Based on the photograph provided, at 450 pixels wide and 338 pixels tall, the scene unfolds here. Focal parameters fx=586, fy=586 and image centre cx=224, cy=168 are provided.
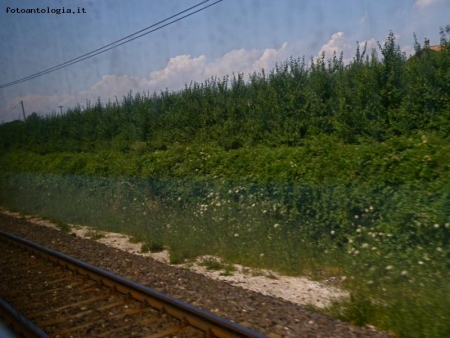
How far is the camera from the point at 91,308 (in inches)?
322

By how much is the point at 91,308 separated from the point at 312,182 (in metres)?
4.59

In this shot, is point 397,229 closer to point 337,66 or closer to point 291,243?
point 291,243

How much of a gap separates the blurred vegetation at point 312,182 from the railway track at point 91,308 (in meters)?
1.92

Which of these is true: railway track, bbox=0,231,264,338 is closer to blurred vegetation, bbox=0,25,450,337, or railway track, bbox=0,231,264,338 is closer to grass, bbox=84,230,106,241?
blurred vegetation, bbox=0,25,450,337

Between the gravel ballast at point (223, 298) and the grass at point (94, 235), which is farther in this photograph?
the grass at point (94, 235)

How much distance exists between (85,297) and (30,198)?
15.5 m

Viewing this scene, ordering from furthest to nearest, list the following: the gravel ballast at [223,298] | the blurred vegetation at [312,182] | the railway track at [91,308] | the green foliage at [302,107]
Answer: the green foliage at [302,107], the blurred vegetation at [312,182], the railway track at [91,308], the gravel ballast at [223,298]

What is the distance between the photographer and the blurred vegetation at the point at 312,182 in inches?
328

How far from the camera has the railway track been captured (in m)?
7.00

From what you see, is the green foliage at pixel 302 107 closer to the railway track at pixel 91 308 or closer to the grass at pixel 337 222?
the grass at pixel 337 222

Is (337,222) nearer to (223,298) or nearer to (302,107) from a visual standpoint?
(223,298)

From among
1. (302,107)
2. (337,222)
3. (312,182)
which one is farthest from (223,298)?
(302,107)

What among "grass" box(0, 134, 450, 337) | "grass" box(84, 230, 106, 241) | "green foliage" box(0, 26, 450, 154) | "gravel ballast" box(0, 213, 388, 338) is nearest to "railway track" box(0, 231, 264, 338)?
"gravel ballast" box(0, 213, 388, 338)

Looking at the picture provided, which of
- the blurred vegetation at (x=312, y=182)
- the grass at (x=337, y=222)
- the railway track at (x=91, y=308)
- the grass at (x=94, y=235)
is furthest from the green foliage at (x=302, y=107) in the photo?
the railway track at (x=91, y=308)
